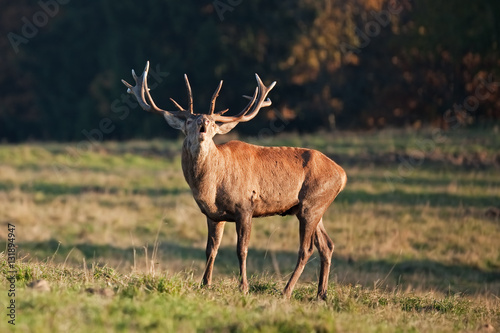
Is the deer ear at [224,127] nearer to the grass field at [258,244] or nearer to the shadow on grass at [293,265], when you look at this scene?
the grass field at [258,244]

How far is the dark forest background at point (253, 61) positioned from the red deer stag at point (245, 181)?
94.3 ft

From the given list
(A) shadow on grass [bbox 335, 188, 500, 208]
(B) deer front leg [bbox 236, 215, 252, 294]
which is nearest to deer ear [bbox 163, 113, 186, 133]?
(B) deer front leg [bbox 236, 215, 252, 294]

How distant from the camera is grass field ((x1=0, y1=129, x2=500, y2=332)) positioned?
7.40 metres

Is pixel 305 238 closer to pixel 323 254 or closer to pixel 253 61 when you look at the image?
pixel 323 254

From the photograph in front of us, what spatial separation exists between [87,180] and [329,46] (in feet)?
69.5

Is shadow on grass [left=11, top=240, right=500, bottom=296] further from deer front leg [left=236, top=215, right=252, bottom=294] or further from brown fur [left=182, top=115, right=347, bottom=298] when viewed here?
deer front leg [left=236, top=215, right=252, bottom=294]

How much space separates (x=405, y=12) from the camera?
143 ft

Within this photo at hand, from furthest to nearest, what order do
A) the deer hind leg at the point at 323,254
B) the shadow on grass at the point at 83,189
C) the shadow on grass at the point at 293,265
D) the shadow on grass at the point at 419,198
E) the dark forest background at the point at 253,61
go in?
the dark forest background at the point at 253,61
the shadow on grass at the point at 83,189
the shadow on grass at the point at 419,198
the shadow on grass at the point at 293,265
the deer hind leg at the point at 323,254

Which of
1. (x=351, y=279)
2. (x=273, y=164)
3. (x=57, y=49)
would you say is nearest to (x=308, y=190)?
(x=273, y=164)

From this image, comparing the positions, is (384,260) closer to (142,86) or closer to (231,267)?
(231,267)

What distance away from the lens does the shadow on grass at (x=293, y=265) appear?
15.3 meters

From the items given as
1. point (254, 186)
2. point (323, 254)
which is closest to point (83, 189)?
point (323, 254)

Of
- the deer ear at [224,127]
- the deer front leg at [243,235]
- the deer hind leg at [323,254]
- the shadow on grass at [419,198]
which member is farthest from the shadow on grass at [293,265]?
the deer ear at [224,127]

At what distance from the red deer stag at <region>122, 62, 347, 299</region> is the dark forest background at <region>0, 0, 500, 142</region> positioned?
94.3ft
